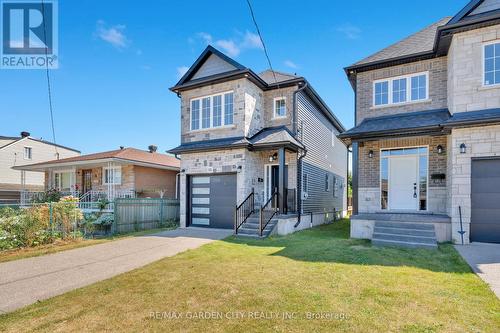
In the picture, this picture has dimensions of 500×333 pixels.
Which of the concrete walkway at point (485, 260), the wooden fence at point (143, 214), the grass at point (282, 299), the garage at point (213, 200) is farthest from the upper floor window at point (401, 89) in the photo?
the wooden fence at point (143, 214)

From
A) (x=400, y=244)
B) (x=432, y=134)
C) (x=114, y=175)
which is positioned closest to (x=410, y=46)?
(x=432, y=134)

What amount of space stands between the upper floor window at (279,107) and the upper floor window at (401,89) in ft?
13.0

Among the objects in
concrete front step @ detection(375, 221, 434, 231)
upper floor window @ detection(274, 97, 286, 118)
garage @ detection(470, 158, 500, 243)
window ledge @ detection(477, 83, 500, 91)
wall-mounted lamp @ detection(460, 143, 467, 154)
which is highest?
upper floor window @ detection(274, 97, 286, 118)

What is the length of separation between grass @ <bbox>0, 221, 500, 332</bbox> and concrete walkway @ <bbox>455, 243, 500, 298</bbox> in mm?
182

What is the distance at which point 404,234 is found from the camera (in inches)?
330

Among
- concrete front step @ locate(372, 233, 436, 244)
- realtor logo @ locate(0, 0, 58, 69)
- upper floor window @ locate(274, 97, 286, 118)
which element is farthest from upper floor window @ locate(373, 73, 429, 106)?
realtor logo @ locate(0, 0, 58, 69)

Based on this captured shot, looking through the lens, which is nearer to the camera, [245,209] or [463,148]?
[463,148]

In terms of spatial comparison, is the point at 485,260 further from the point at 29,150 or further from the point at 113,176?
the point at 29,150

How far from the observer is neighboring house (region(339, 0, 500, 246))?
823 centimetres

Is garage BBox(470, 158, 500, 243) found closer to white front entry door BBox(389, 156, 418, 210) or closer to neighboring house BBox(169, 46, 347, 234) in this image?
white front entry door BBox(389, 156, 418, 210)

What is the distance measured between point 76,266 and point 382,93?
38.5 feet

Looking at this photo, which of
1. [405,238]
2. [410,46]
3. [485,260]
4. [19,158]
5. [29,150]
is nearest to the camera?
[485,260]

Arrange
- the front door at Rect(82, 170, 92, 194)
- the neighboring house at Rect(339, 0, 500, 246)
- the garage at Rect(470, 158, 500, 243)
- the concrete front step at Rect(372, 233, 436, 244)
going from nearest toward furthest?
the concrete front step at Rect(372, 233, 436, 244), the garage at Rect(470, 158, 500, 243), the neighboring house at Rect(339, 0, 500, 246), the front door at Rect(82, 170, 92, 194)

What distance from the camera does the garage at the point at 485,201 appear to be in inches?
318
